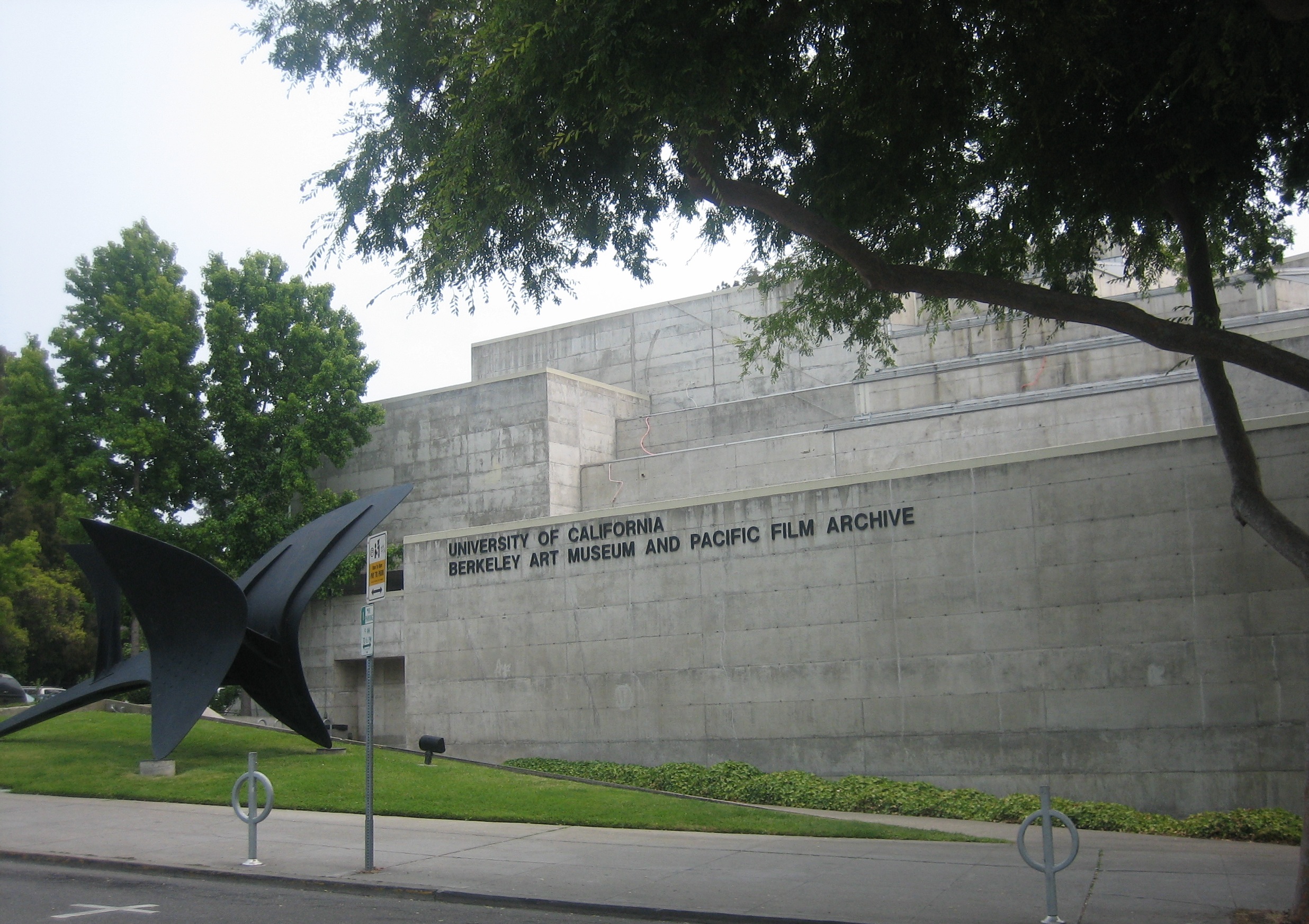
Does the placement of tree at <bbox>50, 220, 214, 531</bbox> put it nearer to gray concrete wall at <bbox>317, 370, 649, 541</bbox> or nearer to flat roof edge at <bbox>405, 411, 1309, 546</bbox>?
gray concrete wall at <bbox>317, 370, 649, 541</bbox>

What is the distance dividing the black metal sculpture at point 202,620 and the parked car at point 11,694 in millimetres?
17676

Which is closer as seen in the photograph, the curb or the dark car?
the curb

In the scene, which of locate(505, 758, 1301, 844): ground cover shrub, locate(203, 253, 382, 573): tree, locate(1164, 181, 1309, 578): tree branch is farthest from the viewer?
locate(203, 253, 382, 573): tree

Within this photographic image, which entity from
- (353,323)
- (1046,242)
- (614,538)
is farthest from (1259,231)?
(353,323)

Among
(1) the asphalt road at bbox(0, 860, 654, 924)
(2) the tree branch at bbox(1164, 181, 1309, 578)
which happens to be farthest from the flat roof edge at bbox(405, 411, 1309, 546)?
(1) the asphalt road at bbox(0, 860, 654, 924)

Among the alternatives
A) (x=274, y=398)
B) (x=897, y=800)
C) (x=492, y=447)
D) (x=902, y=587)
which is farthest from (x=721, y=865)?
(x=274, y=398)

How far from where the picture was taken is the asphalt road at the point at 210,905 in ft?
32.1

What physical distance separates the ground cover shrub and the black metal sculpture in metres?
5.11

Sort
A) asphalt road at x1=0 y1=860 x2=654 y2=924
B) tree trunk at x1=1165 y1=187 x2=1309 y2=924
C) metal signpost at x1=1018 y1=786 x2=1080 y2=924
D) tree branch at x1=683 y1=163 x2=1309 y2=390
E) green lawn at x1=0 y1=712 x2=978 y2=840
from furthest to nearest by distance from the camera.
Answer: green lawn at x1=0 y1=712 x2=978 y2=840, tree trunk at x1=1165 y1=187 x2=1309 y2=924, tree branch at x1=683 y1=163 x2=1309 y2=390, asphalt road at x1=0 y1=860 x2=654 y2=924, metal signpost at x1=1018 y1=786 x2=1080 y2=924

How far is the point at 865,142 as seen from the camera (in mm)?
13711

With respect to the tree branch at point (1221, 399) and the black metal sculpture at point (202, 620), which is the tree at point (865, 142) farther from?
the black metal sculpture at point (202, 620)

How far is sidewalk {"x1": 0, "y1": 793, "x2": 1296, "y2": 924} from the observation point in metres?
10.2

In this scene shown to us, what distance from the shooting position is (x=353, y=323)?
37.2 m

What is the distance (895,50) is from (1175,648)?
32.5 ft
